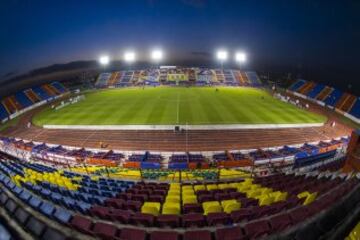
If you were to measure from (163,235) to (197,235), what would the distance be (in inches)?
31.8

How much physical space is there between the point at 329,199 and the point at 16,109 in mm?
53524

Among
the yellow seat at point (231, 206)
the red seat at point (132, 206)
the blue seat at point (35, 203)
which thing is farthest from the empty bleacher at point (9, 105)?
the yellow seat at point (231, 206)

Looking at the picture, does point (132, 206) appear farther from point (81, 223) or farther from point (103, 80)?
point (103, 80)

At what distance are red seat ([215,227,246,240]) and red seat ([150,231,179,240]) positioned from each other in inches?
39.6

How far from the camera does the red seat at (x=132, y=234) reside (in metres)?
5.06

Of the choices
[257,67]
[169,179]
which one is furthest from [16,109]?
[257,67]

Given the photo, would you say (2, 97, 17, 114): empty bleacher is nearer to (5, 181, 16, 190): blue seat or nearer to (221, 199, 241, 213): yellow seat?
(5, 181, 16, 190): blue seat

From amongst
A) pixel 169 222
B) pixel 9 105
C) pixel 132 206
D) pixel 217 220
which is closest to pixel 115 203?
pixel 132 206

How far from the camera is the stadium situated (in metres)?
5.30

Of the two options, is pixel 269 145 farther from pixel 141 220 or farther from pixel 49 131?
pixel 49 131

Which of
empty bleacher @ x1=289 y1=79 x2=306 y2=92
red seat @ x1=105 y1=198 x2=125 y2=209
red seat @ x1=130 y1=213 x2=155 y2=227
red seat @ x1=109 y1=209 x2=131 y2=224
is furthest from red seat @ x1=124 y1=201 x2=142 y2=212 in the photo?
empty bleacher @ x1=289 y1=79 x2=306 y2=92

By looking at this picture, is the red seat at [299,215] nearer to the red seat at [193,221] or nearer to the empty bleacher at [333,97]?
the red seat at [193,221]

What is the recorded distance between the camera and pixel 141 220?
5.98 metres

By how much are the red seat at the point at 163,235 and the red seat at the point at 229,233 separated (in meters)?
1.01
